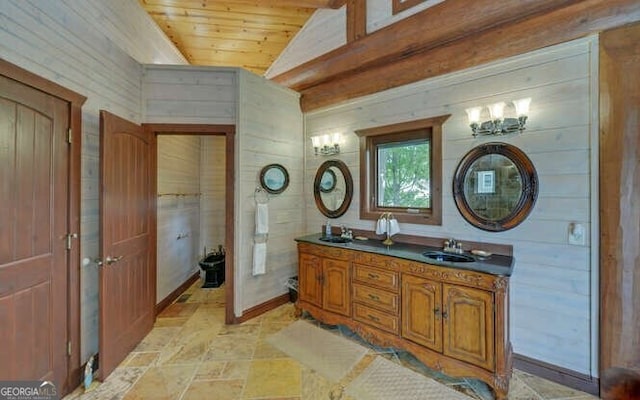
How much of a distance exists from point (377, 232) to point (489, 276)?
122 cm

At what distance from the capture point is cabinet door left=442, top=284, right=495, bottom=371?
1.89 m

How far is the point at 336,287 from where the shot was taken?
2750mm

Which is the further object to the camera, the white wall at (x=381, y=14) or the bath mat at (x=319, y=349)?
the white wall at (x=381, y=14)

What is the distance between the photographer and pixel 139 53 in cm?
299

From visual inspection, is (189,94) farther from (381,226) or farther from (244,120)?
(381,226)

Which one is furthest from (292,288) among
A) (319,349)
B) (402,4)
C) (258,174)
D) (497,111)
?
(402,4)

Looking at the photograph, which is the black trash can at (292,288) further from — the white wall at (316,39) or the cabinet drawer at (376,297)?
the white wall at (316,39)

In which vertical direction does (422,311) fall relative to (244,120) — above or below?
below

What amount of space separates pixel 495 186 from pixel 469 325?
4.00 feet

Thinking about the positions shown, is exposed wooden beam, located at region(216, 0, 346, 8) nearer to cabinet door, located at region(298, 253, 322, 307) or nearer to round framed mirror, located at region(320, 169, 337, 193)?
round framed mirror, located at region(320, 169, 337, 193)

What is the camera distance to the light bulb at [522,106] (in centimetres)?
215

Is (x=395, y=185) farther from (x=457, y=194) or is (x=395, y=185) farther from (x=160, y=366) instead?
(x=160, y=366)

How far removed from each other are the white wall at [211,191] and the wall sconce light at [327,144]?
2.03 metres

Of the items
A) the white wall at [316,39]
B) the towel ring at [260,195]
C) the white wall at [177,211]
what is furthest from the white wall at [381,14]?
the white wall at [177,211]
